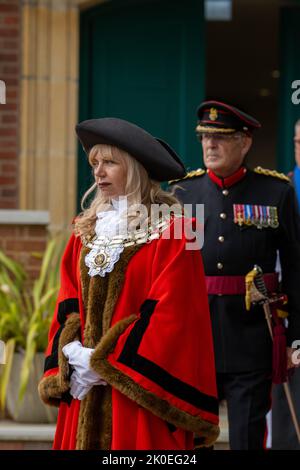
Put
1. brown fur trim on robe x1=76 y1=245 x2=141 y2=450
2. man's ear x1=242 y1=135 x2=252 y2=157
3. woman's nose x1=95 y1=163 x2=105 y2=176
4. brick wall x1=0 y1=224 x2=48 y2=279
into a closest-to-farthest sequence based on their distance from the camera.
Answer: brown fur trim on robe x1=76 y1=245 x2=141 y2=450 < woman's nose x1=95 y1=163 x2=105 y2=176 < man's ear x1=242 y1=135 x2=252 y2=157 < brick wall x1=0 y1=224 x2=48 y2=279

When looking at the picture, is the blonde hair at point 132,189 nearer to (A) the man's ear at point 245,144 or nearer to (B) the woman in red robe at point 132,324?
(B) the woman in red robe at point 132,324

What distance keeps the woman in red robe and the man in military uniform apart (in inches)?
41.2

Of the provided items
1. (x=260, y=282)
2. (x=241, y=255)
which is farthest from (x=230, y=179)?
(x=260, y=282)

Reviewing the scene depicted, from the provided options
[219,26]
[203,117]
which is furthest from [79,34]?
[219,26]

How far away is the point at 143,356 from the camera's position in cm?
383

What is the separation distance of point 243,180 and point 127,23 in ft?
10.2

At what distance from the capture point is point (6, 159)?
7.77m

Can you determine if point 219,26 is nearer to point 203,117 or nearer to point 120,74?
point 120,74

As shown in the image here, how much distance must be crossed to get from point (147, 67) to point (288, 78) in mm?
1057

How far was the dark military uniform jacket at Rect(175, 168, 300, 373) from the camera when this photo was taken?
5.09 m

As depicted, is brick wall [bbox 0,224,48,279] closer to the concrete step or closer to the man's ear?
the concrete step
